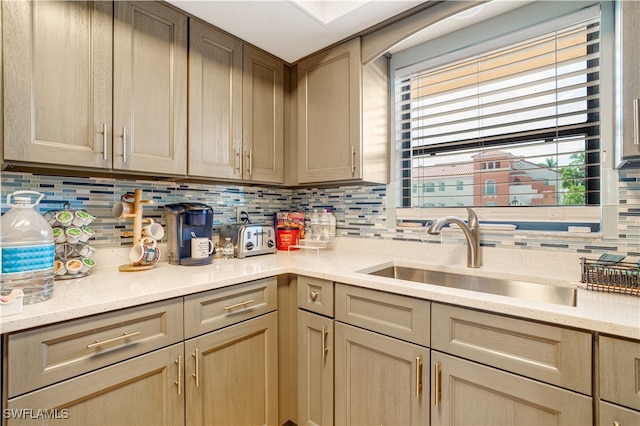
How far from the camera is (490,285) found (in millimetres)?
1483

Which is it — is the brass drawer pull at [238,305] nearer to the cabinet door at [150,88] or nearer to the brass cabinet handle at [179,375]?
the brass cabinet handle at [179,375]

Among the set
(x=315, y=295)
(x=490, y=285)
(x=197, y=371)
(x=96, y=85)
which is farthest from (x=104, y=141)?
(x=490, y=285)

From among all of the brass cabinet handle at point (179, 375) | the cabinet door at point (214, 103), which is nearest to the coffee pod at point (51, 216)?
the cabinet door at point (214, 103)

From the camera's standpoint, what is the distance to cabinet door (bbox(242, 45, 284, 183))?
1820 millimetres

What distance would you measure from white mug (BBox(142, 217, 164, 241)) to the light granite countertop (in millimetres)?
147

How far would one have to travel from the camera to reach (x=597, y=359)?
2.76ft

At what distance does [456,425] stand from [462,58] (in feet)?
5.93

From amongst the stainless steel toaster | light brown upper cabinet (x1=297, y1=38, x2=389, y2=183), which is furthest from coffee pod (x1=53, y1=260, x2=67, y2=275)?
light brown upper cabinet (x1=297, y1=38, x2=389, y2=183)

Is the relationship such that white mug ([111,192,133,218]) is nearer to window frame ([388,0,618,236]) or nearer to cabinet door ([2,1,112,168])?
cabinet door ([2,1,112,168])

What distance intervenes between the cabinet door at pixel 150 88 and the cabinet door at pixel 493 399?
1.47m

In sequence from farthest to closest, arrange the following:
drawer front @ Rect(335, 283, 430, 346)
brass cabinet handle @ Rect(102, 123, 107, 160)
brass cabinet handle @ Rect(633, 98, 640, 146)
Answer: brass cabinet handle @ Rect(102, 123, 107, 160)
drawer front @ Rect(335, 283, 430, 346)
brass cabinet handle @ Rect(633, 98, 640, 146)

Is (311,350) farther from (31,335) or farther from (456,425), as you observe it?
(31,335)

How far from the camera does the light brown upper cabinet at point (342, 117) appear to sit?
69.3 inches
